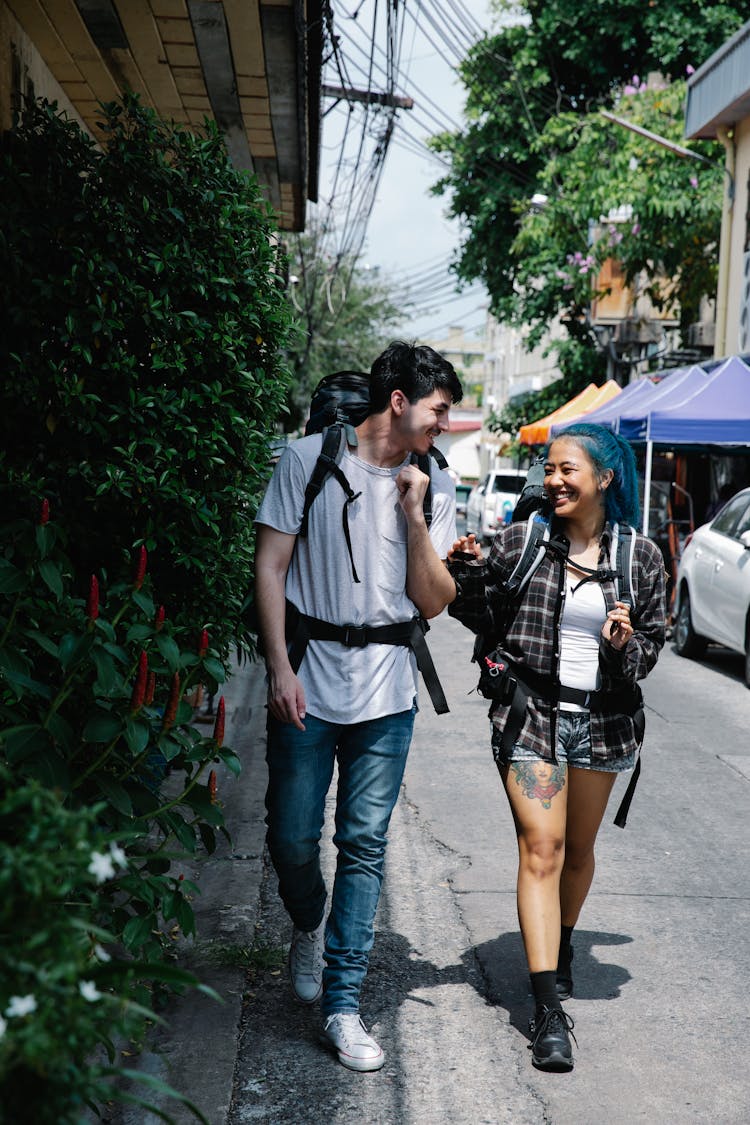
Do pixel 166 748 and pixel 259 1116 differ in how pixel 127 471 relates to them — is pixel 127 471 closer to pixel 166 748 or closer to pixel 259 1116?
pixel 166 748

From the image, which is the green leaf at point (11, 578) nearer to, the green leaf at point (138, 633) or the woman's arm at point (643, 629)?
the green leaf at point (138, 633)

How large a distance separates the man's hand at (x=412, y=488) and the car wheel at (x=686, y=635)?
9576 millimetres

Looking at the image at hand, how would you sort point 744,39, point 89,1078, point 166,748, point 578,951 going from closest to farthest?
point 89,1078
point 166,748
point 578,951
point 744,39

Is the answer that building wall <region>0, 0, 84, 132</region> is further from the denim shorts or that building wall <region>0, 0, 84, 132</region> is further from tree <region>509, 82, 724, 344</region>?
tree <region>509, 82, 724, 344</region>

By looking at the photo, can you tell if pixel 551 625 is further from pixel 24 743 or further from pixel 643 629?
pixel 24 743

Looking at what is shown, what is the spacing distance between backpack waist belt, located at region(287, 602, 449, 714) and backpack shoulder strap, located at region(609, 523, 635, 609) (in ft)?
2.18

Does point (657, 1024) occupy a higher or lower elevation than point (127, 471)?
lower

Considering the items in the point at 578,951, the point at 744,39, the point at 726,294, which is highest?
the point at 744,39

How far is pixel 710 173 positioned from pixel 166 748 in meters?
19.2

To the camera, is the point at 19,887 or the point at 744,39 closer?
the point at 19,887

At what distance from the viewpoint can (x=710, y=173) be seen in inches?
802

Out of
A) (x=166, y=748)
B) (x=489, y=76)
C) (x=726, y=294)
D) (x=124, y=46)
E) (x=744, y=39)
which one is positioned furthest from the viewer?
(x=489, y=76)

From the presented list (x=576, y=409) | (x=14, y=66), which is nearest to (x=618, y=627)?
(x=14, y=66)

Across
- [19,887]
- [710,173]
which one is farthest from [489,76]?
[19,887]
